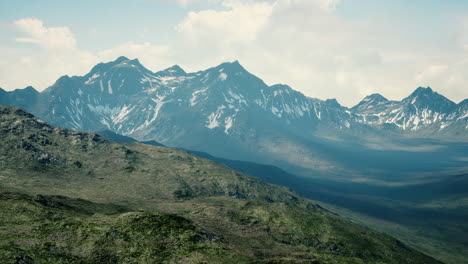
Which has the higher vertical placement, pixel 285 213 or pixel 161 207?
pixel 285 213

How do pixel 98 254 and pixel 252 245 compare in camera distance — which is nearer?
pixel 98 254

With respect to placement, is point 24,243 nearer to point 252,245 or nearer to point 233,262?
point 233,262

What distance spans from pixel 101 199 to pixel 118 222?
11039cm

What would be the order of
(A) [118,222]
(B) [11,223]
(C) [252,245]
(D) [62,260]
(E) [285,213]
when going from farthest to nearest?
1. (E) [285,213]
2. (C) [252,245]
3. (A) [118,222]
4. (B) [11,223]
5. (D) [62,260]

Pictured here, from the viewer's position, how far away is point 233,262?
6625cm

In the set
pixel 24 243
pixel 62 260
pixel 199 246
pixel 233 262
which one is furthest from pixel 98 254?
pixel 233 262

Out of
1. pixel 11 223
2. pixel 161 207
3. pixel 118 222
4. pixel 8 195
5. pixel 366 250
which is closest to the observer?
pixel 11 223

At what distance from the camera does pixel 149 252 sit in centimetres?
6350

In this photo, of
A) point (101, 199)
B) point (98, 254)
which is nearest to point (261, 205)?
point (101, 199)

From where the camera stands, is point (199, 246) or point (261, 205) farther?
point (261, 205)

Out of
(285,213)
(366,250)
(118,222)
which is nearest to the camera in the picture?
(118,222)

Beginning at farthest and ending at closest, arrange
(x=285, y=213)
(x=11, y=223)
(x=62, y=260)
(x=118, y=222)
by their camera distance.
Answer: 1. (x=285, y=213)
2. (x=118, y=222)
3. (x=11, y=223)
4. (x=62, y=260)

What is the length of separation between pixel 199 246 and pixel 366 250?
93277 millimetres

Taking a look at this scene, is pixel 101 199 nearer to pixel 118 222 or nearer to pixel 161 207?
pixel 161 207
